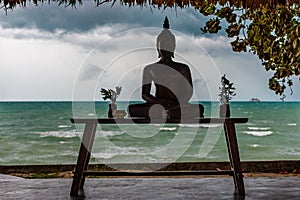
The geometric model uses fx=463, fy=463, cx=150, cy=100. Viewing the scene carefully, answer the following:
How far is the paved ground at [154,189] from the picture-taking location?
3300mm

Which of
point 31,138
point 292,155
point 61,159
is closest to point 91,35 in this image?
point 31,138

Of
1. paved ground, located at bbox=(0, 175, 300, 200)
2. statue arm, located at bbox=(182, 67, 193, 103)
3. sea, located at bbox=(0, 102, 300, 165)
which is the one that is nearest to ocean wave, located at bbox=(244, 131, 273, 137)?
sea, located at bbox=(0, 102, 300, 165)

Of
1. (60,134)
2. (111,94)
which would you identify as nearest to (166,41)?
(111,94)

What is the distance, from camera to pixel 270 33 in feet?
14.7

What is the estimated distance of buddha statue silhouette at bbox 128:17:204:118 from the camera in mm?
3400

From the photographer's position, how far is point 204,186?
147 inches

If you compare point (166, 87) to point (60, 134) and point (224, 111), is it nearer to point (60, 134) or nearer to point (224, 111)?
point (224, 111)

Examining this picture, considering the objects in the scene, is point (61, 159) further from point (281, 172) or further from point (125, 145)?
point (281, 172)

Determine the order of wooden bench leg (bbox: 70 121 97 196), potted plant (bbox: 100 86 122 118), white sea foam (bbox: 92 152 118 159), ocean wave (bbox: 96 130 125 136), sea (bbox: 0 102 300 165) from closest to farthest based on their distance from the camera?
wooden bench leg (bbox: 70 121 97 196) < potted plant (bbox: 100 86 122 118) < white sea foam (bbox: 92 152 118 159) < sea (bbox: 0 102 300 165) < ocean wave (bbox: 96 130 125 136)

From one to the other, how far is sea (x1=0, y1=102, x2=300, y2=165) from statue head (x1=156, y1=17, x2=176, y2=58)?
8217 millimetres

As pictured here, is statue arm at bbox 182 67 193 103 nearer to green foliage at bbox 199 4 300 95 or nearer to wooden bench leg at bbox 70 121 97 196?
wooden bench leg at bbox 70 121 97 196

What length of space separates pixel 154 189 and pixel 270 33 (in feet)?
6.43

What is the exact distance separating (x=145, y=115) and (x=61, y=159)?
10.5 meters

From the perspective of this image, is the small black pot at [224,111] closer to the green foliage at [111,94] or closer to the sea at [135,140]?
the green foliage at [111,94]
